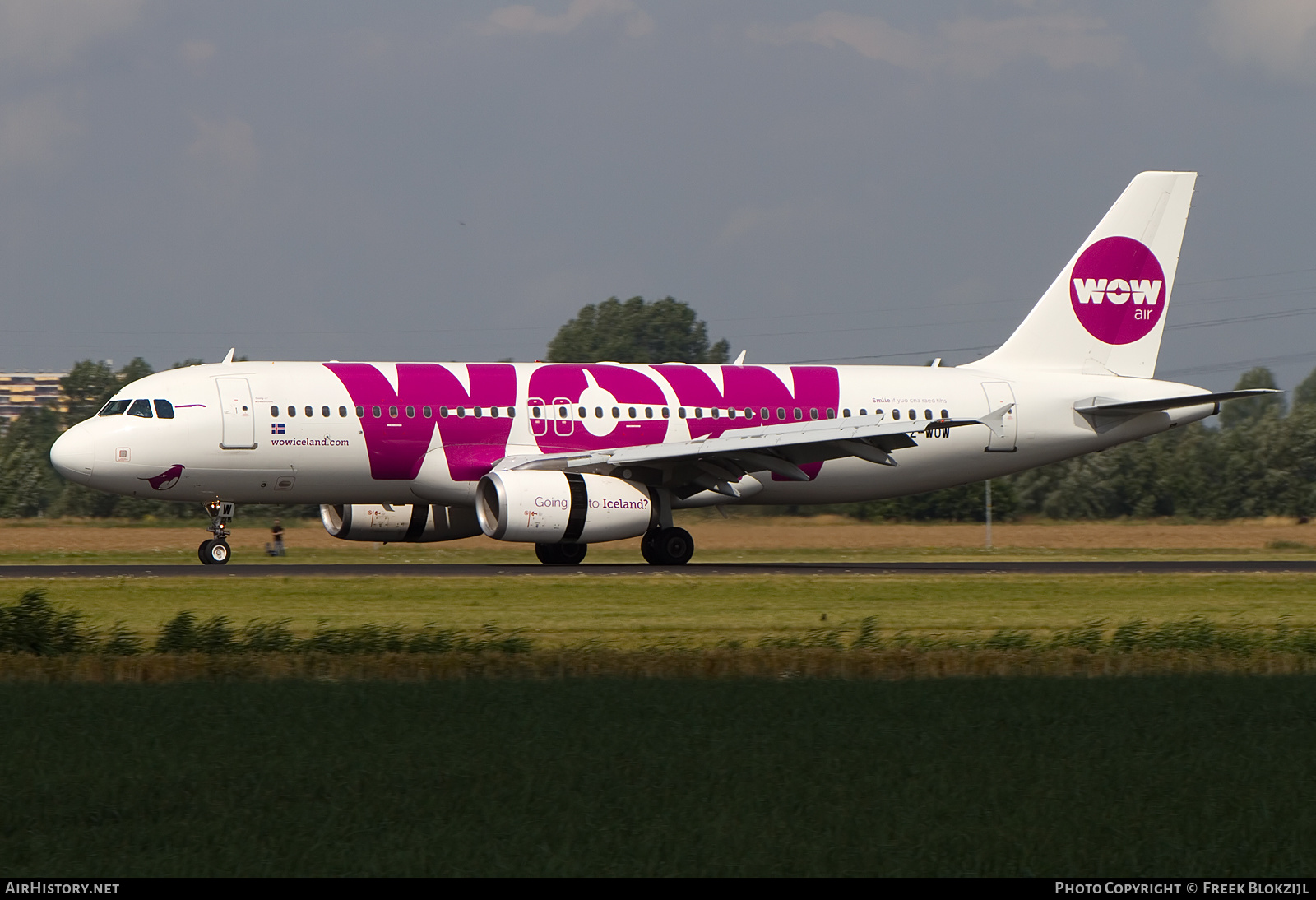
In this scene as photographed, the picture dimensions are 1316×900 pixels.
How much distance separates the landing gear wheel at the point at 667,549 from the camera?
32.0 metres

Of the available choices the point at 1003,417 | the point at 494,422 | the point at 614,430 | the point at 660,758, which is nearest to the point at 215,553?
the point at 494,422

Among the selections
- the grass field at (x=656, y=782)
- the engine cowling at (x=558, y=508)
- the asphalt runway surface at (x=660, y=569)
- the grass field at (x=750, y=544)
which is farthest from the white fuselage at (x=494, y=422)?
the grass field at (x=656, y=782)

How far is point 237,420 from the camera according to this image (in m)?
30.3

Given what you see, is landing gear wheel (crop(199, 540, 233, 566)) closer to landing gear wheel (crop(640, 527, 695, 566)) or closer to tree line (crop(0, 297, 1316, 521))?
landing gear wheel (crop(640, 527, 695, 566))

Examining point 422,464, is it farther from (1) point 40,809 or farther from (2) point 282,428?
(1) point 40,809

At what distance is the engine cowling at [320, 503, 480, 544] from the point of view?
3356cm

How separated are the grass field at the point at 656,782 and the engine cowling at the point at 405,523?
19.4 meters

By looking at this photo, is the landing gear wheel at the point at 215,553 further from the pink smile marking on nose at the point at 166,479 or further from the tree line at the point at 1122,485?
the tree line at the point at 1122,485

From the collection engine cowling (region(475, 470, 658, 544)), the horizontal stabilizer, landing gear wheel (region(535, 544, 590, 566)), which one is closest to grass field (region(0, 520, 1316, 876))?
engine cowling (region(475, 470, 658, 544))

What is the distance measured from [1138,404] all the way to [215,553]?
1996cm

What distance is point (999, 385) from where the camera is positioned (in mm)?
36312

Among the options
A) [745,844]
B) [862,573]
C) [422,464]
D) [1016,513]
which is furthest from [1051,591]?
[1016,513]

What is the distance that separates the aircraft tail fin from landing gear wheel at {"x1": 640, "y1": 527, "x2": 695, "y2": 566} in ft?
31.2

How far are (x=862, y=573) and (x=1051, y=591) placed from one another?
14.9ft
